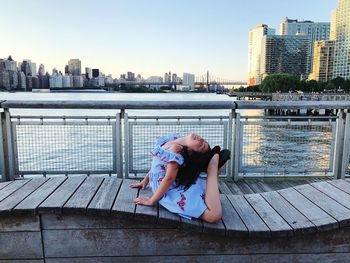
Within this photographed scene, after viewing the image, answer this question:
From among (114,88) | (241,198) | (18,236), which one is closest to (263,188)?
(241,198)

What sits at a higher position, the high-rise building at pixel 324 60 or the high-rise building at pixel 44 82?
the high-rise building at pixel 324 60

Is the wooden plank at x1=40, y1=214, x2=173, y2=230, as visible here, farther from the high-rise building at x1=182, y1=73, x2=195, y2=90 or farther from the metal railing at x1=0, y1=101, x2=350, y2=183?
the high-rise building at x1=182, y1=73, x2=195, y2=90

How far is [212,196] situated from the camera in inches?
97.3

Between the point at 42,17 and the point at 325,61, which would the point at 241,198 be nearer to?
the point at 42,17

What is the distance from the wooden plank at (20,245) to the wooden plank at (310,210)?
2.11 meters

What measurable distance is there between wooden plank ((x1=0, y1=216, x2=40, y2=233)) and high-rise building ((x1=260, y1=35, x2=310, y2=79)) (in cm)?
17273

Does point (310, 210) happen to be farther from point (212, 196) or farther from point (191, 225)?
point (191, 225)

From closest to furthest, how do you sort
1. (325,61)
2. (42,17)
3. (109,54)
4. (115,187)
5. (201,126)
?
(115,187) → (201,126) → (42,17) → (109,54) → (325,61)

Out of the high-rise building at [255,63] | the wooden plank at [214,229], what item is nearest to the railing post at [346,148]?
the wooden plank at [214,229]

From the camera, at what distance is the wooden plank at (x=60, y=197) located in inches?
94.0

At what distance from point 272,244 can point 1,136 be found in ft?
11.8

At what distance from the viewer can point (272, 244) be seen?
2.50 meters

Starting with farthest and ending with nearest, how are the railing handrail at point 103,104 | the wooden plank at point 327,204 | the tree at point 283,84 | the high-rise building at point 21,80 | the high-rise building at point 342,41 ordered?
the high-rise building at point 342,41, the tree at point 283,84, the high-rise building at point 21,80, the railing handrail at point 103,104, the wooden plank at point 327,204

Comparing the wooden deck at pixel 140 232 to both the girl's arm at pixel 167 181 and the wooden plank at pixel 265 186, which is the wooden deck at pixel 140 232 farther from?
the wooden plank at pixel 265 186
